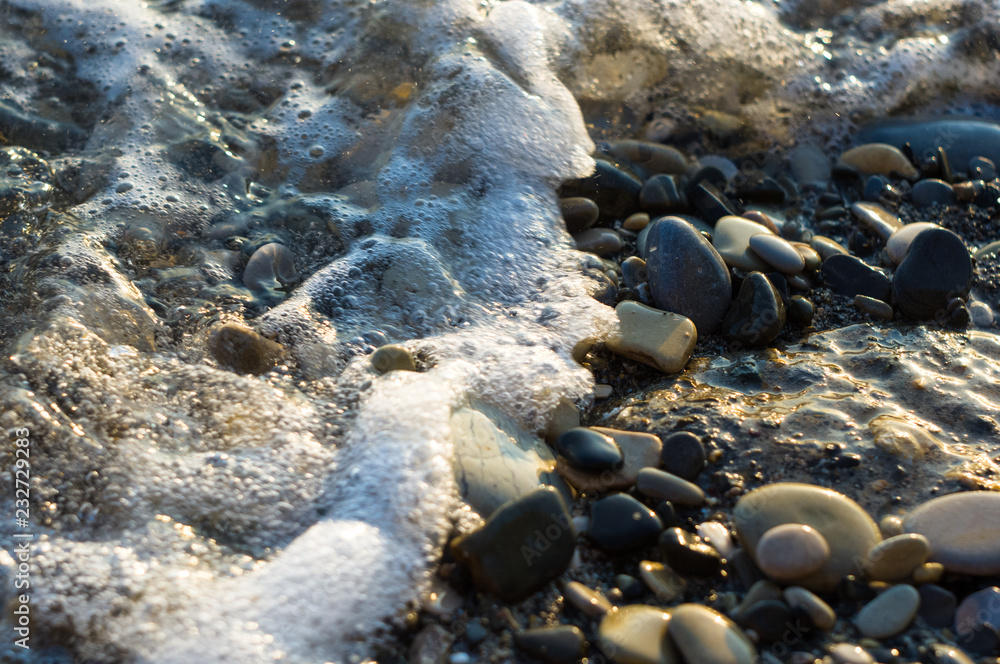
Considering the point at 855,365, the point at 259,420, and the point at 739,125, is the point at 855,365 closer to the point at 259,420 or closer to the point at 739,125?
the point at 739,125

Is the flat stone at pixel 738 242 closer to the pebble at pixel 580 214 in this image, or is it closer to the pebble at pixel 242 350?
the pebble at pixel 580 214

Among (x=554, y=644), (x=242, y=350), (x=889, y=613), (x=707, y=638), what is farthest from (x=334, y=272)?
(x=889, y=613)

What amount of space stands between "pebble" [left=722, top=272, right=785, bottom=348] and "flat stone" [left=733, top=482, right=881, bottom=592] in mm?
705

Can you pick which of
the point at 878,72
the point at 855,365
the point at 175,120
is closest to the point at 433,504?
the point at 855,365

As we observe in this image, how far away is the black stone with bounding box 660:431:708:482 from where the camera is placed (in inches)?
78.3

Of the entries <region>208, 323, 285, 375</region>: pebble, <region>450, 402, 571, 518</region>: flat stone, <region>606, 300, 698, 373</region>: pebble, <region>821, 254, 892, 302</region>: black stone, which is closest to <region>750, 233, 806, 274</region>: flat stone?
<region>821, 254, 892, 302</region>: black stone

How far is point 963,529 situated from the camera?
A: 174cm

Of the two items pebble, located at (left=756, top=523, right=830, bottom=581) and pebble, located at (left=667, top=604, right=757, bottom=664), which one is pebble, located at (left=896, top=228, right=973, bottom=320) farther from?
pebble, located at (left=667, top=604, right=757, bottom=664)

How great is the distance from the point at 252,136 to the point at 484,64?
121 centimetres

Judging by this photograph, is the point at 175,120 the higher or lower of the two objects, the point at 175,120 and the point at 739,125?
the lower

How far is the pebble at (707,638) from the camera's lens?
5.09ft

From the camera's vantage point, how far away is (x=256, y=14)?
13.0 feet

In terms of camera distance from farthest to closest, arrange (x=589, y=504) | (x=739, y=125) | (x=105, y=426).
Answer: (x=739, y=125), (x=105, y=426), (x=589, y=504)

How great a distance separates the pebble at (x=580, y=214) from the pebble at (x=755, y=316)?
754mm
